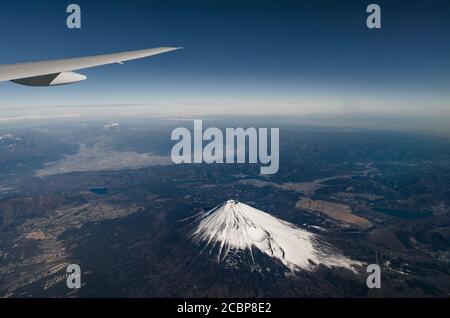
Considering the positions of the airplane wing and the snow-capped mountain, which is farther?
the snow-capped mountain

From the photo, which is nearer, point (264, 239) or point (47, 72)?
point (47, 72)

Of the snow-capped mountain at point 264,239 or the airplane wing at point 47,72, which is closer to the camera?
the airplane wing at point 47,72

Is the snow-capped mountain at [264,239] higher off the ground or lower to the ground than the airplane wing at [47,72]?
lower

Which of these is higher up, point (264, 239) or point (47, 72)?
point (47, 72)

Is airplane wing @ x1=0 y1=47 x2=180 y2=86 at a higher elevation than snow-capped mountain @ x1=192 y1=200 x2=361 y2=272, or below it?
higher

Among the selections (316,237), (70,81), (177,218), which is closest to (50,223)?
(177,218)
